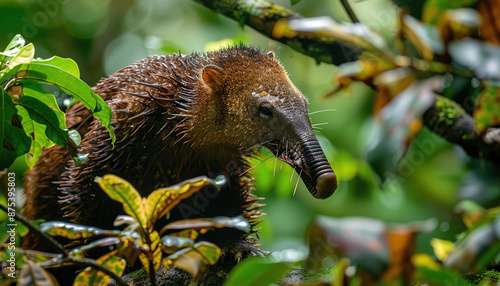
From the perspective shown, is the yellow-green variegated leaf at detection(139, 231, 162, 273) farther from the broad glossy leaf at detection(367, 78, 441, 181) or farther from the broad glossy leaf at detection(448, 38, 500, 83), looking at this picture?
the broad glossy leaf at detection(448, 38, 500, 83)

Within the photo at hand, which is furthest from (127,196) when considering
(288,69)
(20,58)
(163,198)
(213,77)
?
(288,69)

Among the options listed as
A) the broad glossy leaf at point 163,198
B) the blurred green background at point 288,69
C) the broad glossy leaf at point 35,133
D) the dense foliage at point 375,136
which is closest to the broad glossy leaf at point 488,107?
the dense foliage at point 375,136

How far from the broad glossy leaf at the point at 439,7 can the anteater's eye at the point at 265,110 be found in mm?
1182

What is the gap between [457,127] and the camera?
245cm

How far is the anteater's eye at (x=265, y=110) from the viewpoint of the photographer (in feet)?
7.24

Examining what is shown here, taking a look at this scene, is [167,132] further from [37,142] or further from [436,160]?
[436,160]

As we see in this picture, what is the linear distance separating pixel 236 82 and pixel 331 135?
257cm

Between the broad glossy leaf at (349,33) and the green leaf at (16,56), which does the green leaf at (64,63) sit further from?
the broad glossy leaf at (349,33)

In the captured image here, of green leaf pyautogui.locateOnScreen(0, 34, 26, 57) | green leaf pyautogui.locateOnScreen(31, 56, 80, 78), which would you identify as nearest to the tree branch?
green leaf pyautogui.locateOnScreen(31, 56, 80, 78)

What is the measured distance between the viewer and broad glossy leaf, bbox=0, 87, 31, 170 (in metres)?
1.48

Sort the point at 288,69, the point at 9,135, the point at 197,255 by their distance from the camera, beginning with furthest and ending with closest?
1. the point at 288,69
2. the point at 9,135
3. the point at 197,255

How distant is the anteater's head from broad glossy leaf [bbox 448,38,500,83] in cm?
118

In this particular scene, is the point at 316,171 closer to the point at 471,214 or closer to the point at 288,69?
the point at 471,214

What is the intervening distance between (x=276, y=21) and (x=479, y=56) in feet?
6.41
